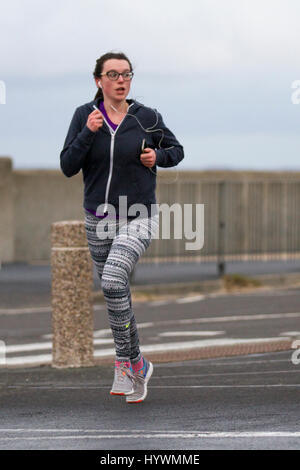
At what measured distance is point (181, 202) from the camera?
2117 centimetres

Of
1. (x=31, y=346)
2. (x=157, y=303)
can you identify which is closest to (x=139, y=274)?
(x=157, y=303)

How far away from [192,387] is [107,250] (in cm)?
132

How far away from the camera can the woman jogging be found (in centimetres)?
696

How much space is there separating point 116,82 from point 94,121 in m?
0.33

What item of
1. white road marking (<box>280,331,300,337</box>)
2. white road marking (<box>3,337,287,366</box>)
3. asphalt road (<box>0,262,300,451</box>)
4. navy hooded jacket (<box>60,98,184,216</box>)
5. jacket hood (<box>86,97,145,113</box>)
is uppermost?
jacket hood (<box>86,97,145,113</box>)

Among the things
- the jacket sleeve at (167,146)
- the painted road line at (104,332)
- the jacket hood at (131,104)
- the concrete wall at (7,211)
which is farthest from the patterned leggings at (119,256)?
the concrete wall at (7,211)

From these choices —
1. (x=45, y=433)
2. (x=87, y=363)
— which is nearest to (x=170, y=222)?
(x=87, y=363)

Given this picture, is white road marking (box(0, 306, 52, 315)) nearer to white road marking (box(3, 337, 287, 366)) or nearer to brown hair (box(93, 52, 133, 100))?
white road marking (box(3, 337, 287, 366))

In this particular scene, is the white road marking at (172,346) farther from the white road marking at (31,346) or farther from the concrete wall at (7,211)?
the concrete wall at (7,211)

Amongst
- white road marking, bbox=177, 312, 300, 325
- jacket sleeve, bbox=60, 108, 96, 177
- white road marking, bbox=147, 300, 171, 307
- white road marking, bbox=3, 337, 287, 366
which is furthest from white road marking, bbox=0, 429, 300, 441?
white road marking, bbox=147, 300, 171, 307

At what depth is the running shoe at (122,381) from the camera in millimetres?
7219

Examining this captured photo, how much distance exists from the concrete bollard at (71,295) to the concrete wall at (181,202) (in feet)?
36.5

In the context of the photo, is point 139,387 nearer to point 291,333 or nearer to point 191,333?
point 291,333

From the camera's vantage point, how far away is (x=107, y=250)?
7.21 m
